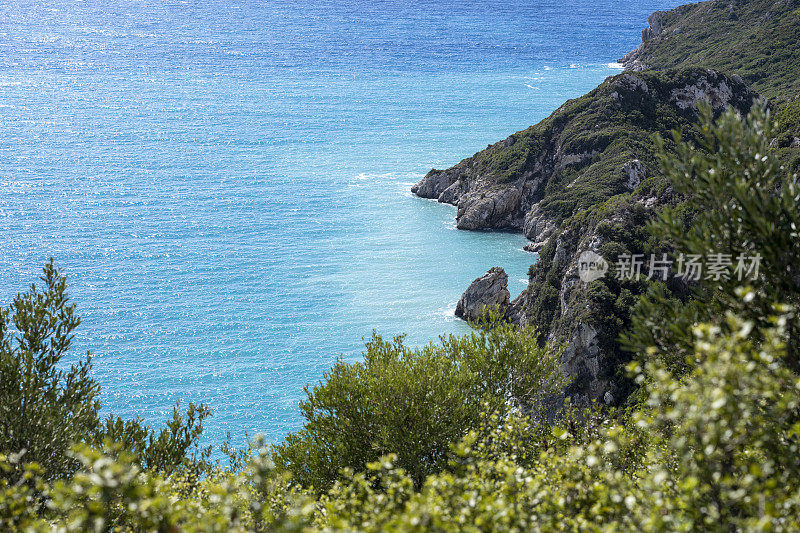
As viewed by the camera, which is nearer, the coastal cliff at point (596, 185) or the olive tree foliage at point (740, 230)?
the olive tree foliage at point (740, 230)

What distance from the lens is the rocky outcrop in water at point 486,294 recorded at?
59062mm

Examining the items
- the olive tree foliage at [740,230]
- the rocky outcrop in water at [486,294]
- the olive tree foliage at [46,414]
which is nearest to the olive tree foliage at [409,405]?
the olive tree foliage at [46,414]

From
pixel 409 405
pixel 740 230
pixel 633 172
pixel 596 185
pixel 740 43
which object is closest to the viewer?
pixel 740 230

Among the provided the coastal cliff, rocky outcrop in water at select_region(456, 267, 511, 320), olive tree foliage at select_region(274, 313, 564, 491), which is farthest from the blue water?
olive tree foliage at select_region(274, 313, 564, 491)

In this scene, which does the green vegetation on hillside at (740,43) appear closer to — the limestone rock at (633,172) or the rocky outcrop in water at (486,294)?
the limestone rock at (633,172)

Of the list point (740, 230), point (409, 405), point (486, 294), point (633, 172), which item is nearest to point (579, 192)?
point (633, 172)

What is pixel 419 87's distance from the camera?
175375 millimetres

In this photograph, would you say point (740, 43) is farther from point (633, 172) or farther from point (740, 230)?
point (740, 230)

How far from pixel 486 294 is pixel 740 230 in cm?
4461

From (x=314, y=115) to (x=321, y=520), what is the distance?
13624cm

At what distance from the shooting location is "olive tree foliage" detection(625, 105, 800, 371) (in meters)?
14.1

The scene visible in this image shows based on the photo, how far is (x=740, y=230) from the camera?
14734 mm

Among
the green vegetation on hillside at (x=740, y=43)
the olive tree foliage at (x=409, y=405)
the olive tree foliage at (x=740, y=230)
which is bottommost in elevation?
the olive tree foliage at (x=409, y=405)

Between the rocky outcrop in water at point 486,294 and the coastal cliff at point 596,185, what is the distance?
50.7 inches
